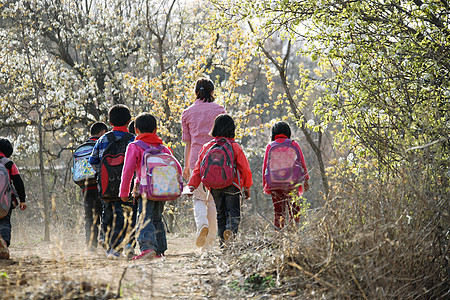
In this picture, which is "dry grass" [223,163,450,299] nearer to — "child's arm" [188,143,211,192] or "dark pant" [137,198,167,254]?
"dark pant" [137,198,167,254]

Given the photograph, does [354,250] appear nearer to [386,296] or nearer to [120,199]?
[386,296]

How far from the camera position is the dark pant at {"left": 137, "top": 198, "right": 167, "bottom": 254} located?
529 centimetres

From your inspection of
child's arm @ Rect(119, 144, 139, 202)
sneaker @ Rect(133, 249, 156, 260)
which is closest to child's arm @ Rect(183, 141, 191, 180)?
child's arm @ Rect(119, 144, 139, 202)

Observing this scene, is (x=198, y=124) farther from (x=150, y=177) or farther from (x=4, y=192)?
(x=4, y=192)

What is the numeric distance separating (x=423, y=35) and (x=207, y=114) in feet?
8.82

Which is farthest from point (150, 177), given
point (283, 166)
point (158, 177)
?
point (283, 166)

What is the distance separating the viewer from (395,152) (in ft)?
15.1

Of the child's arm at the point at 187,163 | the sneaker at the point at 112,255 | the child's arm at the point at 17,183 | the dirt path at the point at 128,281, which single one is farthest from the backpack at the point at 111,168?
the child's arm at the point at 17,183

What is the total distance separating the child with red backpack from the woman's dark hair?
863 mm

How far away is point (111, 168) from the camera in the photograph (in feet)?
18.9

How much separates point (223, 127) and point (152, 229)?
1.31 m

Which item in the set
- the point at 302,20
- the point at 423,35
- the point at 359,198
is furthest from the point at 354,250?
the point at 302,20

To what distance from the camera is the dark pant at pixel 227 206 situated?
18.1 ft

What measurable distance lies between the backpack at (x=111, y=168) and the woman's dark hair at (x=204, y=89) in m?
1.04
